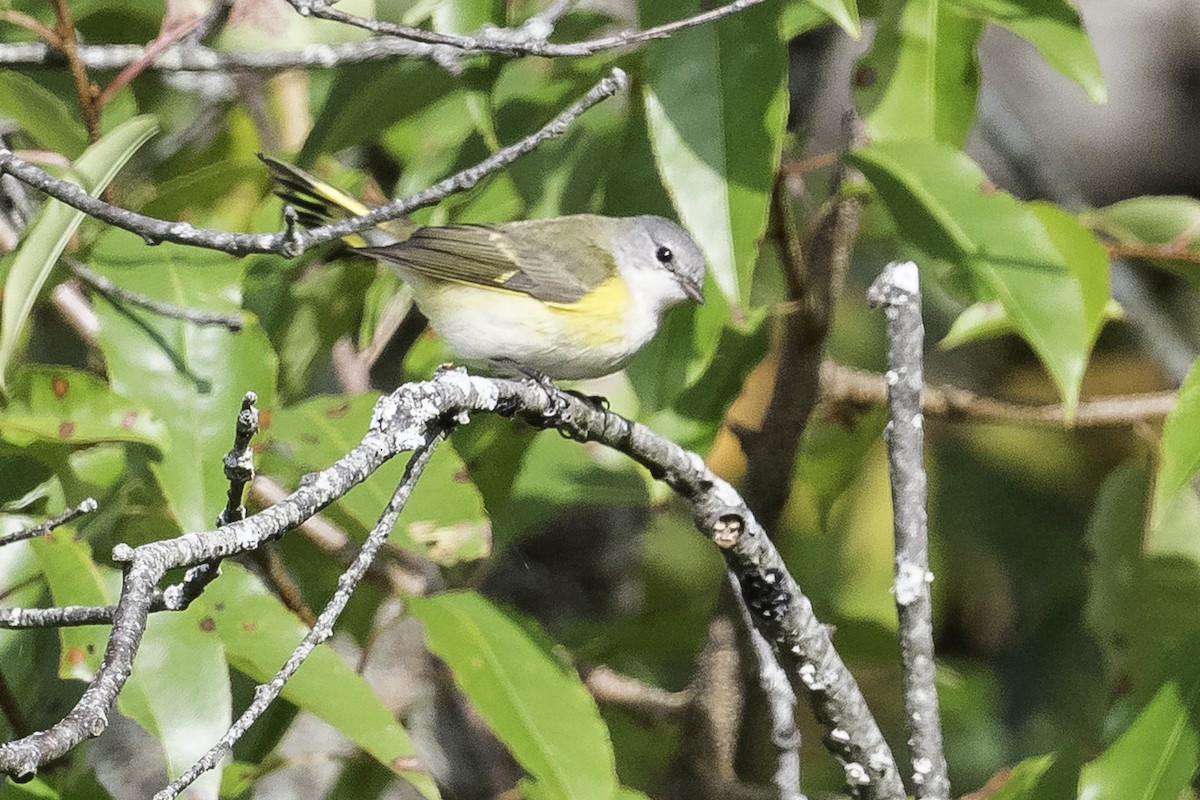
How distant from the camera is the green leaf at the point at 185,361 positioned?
1836 mm

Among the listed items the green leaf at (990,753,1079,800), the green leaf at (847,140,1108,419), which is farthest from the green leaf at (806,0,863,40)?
the green leaf at (990,753,1079,800)

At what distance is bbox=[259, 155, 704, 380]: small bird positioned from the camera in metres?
2.40

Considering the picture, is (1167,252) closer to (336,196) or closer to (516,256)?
(516,256)

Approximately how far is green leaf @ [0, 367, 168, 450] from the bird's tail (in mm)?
602

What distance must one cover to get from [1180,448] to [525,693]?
0.93 metres

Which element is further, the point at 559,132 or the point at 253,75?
the point at 253,75

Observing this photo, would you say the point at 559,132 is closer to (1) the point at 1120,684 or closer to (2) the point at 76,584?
(2) the point at 76,584

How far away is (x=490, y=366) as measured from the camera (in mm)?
2549

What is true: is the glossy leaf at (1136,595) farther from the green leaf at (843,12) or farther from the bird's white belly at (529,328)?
the green leaf at (843,12)

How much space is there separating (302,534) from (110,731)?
0.93 metres

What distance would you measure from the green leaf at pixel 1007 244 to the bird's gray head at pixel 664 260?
21.6 inches

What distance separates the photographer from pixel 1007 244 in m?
1.93

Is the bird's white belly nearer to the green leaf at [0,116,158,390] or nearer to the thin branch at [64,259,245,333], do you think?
the thin branch at [64,259,245,333]

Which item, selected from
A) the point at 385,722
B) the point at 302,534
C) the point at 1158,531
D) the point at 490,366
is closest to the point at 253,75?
the point at 490,366
